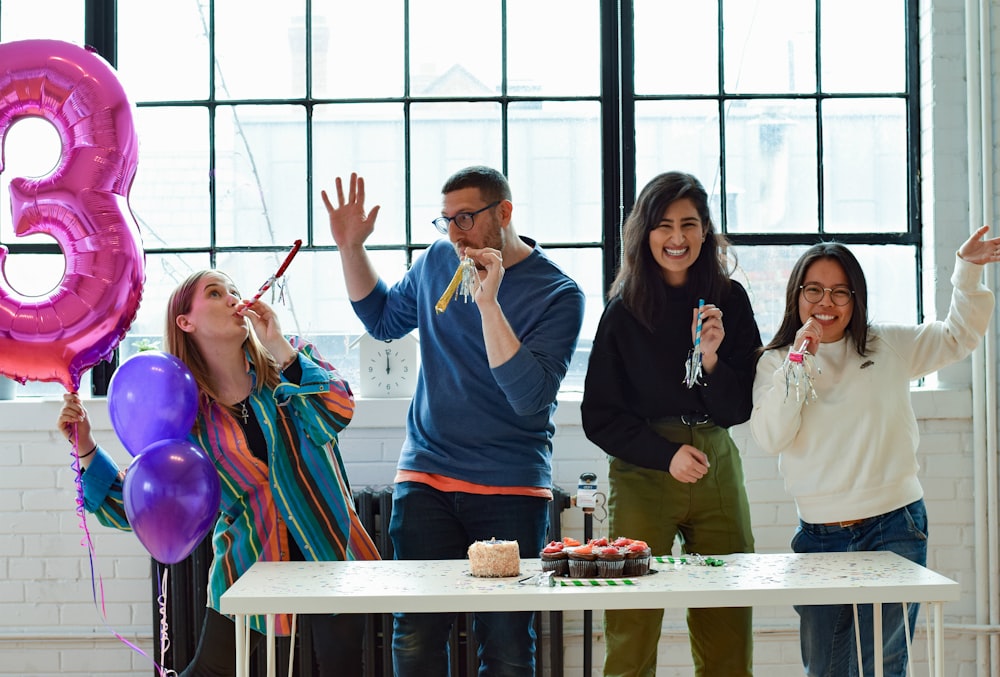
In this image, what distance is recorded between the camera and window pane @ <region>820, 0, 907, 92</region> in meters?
3.71

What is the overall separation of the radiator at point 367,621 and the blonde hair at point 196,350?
90 cm

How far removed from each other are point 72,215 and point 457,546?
1.19 m

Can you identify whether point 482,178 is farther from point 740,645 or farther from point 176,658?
point 176,658

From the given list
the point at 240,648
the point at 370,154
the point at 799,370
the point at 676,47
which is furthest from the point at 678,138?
Answer: the point at 240,648

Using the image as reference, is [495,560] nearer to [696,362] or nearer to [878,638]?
[696,362]

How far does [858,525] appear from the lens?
2.54 metres

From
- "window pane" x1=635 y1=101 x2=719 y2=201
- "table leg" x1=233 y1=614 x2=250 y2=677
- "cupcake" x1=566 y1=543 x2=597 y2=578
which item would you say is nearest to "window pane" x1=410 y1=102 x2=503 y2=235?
"window pane" x1=635 y1=101 x2=719 y2=201

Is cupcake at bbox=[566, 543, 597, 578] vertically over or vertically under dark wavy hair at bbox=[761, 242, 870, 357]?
under

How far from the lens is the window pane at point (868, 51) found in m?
3.71

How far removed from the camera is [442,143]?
371 centimetres

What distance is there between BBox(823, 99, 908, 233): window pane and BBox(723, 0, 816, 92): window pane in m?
0.17

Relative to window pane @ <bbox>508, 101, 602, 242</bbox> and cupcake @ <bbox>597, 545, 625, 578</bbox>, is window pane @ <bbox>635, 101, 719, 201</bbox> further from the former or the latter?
cupcake @ <bbox>597, 545, 625, 578</bbox>

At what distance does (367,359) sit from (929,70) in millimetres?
2106

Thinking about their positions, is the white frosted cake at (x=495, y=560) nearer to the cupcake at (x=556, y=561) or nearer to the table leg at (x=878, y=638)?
the cupcake at (x=556, y=561)
